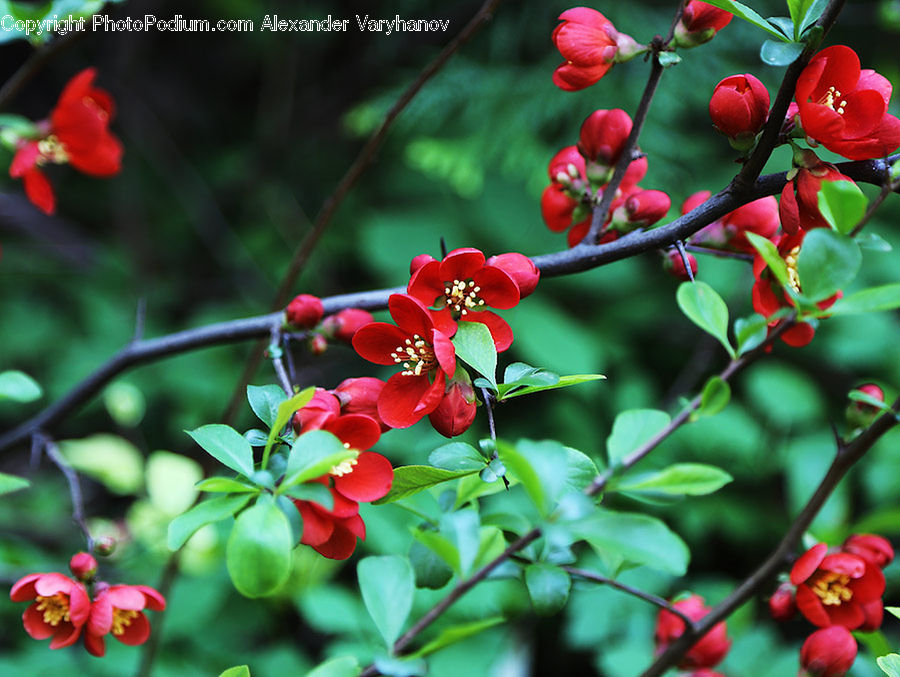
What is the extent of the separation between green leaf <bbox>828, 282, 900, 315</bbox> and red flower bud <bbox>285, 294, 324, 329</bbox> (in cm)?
35

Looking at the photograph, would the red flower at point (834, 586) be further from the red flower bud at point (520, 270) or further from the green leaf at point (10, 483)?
the green leaf at point (10, 483)

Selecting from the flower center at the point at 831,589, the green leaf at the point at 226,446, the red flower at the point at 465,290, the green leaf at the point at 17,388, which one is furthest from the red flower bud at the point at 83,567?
the flower center at the point at 831,589

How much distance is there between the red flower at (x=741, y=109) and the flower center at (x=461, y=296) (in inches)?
7.4

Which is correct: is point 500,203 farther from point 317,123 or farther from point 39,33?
point 39,33

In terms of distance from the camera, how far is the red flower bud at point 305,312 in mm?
575

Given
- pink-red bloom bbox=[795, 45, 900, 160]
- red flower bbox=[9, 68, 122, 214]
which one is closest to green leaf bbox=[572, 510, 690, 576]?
pink-red bloom bbox=[795, 45, 900, 160]

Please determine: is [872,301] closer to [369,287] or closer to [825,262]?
[825,262]

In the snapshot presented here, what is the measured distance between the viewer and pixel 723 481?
1.23 ft

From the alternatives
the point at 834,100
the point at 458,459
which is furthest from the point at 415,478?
the point at 834,100

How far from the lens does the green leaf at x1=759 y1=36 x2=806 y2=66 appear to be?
0.44m

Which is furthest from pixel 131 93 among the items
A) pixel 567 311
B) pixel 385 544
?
pixel 385 544

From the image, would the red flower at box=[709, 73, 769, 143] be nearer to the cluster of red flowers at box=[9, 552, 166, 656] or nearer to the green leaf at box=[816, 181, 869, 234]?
the green leaf at box=[816, 181, 869, 234]

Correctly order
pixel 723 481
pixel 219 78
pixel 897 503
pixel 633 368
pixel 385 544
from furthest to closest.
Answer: pixel 219 78
pixel 633 368
pixel 897 503
pixel 385 544
pixel 723 481

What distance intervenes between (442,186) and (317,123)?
50cm
